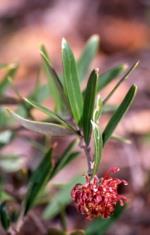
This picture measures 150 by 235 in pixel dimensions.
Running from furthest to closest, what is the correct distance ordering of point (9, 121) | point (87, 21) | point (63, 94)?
point (87, 21), point (9, 121), point (63, 94)

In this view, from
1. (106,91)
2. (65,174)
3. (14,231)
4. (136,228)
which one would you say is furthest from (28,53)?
(14,231)

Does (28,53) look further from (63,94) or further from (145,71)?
(63,94)

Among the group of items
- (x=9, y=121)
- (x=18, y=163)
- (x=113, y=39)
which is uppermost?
(x=9, y=121)

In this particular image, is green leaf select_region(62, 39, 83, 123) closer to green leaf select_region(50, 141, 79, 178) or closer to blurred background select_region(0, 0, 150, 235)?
green leaf select_region(50, 141, 79, 178)

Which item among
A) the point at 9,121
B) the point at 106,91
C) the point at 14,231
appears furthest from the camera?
the point at 106,91

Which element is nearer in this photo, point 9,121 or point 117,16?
point 9,121

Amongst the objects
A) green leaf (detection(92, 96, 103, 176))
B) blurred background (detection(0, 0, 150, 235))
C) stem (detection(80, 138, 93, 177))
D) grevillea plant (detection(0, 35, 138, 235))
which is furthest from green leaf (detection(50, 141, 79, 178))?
blurred background (detection(0, 0, 150, 235))
